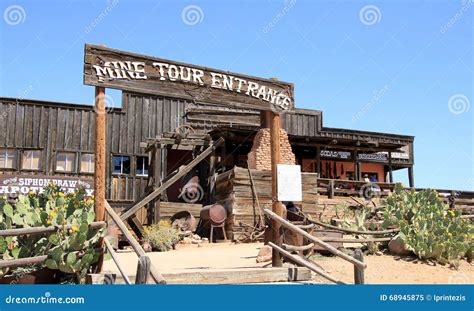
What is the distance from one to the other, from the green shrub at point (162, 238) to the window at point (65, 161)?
793 cm

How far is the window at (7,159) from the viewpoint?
20812mm

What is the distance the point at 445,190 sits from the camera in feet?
76.9

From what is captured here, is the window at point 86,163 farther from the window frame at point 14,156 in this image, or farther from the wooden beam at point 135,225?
the wooden beam at point 135,225

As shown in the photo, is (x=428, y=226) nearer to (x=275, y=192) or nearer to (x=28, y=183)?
(x=275, y=192)

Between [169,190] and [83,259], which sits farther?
[169,190]

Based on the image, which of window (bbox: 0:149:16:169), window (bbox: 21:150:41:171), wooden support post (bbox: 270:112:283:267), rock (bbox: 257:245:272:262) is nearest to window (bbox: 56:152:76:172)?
window (bbox: 21:150:41:171)

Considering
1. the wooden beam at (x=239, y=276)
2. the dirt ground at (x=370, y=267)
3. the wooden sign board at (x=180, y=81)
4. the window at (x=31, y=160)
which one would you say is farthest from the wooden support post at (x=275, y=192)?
the window at (x=31, y=160)

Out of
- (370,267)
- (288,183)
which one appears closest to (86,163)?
(288,183)

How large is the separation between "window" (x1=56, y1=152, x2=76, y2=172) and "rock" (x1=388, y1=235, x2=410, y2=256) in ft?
49.9

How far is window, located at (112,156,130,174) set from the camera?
74.0 feet

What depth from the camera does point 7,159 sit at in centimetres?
2089
